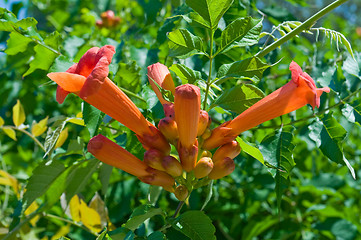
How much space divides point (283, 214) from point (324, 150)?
1.48 m

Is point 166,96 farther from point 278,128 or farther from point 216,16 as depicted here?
point 278,128

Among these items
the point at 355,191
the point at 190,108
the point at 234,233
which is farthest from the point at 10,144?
the point at 355,191

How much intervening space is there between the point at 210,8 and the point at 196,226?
757 mm

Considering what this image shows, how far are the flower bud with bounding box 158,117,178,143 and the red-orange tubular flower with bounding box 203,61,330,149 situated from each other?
143 millimetres

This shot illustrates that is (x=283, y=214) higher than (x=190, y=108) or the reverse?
the reverse

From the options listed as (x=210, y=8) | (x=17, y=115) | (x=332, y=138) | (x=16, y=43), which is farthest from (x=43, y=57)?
(x=332, y=138)

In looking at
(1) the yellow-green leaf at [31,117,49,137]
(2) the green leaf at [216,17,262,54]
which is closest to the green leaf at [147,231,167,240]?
(2) the green leaf at [216,17,262,54]

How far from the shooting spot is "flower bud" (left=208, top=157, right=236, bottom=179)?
4.54 ft

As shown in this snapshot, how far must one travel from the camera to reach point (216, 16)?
4.39ft

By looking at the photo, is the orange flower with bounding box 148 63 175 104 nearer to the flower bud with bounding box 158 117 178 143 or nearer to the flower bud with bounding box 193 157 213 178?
the flower bud with bounding box 158 117 178 143

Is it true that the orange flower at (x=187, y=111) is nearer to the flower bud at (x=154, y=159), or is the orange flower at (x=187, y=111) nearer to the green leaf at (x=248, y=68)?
the flower bud at (x=154, y=159)

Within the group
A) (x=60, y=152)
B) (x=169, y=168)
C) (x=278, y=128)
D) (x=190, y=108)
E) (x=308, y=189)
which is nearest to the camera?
(x=190, y=108)

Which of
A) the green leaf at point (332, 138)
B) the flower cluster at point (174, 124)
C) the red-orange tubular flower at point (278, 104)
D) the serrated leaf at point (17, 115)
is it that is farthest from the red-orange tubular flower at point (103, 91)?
the serrated leaf at point (17, 115)

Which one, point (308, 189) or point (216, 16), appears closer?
point (216, 16)
